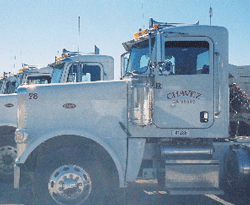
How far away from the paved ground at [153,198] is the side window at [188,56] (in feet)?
7.55

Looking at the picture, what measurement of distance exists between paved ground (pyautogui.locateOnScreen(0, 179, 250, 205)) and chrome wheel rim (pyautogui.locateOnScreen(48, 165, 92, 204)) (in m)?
1.18

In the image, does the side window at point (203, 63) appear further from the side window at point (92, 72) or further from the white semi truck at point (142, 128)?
the side window at point (92, 72)

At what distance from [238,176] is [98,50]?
4715 millimetres

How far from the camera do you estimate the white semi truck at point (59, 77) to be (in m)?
6.00

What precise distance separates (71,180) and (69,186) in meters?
0.08

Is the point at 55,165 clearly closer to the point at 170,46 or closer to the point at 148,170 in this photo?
the point at 148,170

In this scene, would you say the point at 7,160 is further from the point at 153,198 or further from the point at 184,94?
the point at 184,94

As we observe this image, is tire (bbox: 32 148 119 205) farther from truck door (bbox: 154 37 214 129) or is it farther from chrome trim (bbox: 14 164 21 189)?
truck door (bbox: 154 37 214 129)

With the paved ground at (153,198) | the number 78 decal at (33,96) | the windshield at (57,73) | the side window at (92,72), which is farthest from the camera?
the windshield at (57,73)

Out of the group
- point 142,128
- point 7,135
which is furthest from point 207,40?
point 7,135

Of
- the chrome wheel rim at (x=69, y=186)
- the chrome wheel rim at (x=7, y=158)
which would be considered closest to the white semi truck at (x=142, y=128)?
the chrome wheel rim at (x=69, y=186)

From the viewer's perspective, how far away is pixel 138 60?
4863 mm

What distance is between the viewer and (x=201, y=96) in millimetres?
4359

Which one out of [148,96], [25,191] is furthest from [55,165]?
[25,191]
